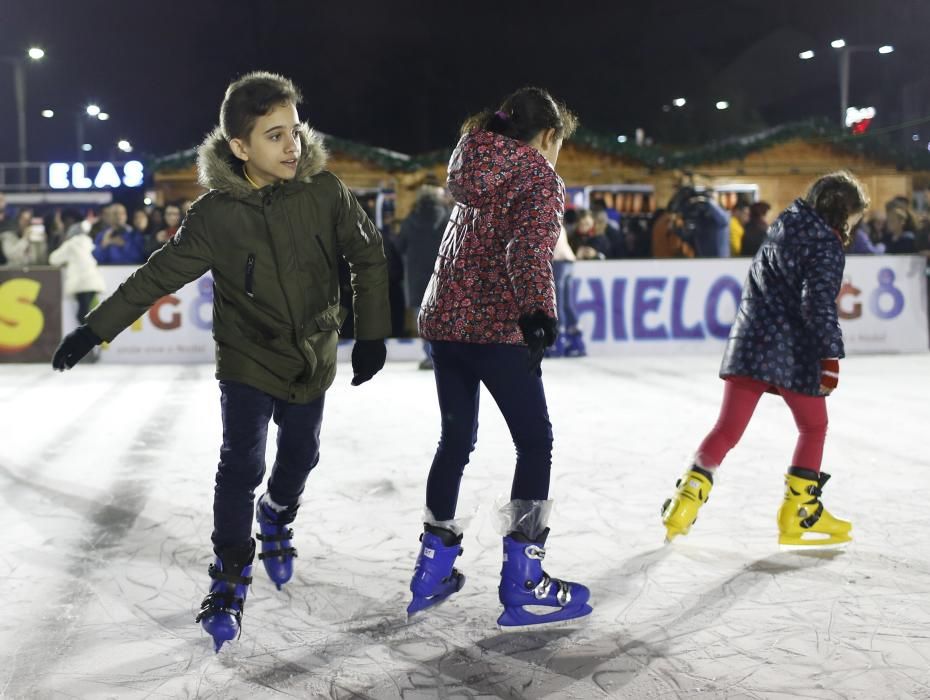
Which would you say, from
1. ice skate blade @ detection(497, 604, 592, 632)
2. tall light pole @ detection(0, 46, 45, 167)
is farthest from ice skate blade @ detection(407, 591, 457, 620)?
tall light pole @ detection(0, 46, 45, 167)

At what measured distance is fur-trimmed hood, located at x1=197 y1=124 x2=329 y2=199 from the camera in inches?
97.3

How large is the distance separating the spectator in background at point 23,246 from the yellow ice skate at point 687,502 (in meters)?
8.35

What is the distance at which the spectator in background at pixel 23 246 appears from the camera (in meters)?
10.0

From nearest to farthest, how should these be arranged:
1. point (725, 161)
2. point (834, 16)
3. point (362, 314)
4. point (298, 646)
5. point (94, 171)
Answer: point (298, 646)
point (362, 314)
point (725, 161)
point (94, 171)
point (834, 16)

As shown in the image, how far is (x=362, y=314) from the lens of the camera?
2.66 meters

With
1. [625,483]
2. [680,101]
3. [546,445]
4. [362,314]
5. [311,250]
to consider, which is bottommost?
[625,483]

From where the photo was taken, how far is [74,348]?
2439 millimetres

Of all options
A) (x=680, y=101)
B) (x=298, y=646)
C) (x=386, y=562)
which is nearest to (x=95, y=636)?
(x=298, y=646)

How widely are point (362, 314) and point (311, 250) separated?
0.23 m

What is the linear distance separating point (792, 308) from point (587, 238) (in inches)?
272

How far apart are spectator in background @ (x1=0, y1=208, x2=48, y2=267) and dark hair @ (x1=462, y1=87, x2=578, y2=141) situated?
859 cm

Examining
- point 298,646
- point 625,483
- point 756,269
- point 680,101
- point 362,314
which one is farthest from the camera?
point 680,101

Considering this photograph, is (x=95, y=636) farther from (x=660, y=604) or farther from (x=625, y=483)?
(x=625, y=483)

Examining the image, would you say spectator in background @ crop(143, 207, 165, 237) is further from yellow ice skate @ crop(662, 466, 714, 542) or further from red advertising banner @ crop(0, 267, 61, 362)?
yellow ice skate @ crop(662, 466, 714, 542)
